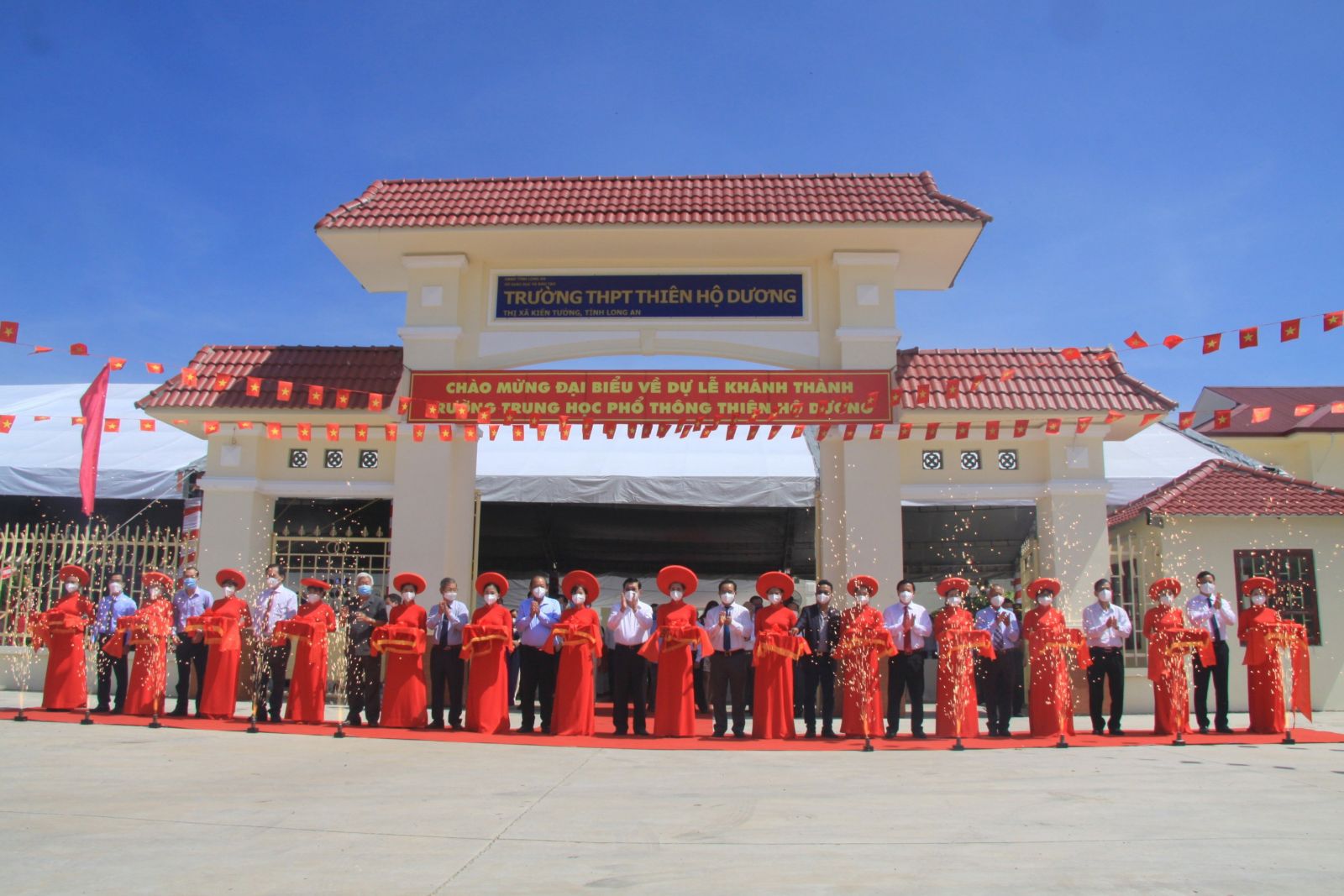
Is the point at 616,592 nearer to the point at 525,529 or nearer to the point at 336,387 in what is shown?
the point at 525,529

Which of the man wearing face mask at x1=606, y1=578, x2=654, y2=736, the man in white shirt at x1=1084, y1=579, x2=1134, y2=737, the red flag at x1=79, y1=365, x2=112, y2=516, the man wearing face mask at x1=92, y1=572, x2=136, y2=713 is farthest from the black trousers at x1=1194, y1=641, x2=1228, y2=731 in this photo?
the red flag at x1=79, y1=365, x2=112, y2=516

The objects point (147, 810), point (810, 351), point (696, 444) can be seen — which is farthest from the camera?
point (696, 444)

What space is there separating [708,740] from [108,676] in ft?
20.4

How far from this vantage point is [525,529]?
17.6 meters

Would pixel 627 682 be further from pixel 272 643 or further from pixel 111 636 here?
pixel 111 636

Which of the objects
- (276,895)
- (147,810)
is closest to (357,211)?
(147,810)

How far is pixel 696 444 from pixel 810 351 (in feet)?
23.6

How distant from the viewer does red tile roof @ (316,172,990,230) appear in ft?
37.3

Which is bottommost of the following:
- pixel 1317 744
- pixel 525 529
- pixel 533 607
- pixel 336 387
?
pixel 1317 744

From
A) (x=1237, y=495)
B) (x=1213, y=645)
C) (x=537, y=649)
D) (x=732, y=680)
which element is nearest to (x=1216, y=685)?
(x=1213, y=645)

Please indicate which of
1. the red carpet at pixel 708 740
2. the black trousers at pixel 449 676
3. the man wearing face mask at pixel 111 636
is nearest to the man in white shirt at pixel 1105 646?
the red carpet at pixel 708 740

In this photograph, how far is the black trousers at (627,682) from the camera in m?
9.86

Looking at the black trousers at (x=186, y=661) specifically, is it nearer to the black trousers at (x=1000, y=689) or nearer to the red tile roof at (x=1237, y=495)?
the black trousers at (x=1000, y=689)

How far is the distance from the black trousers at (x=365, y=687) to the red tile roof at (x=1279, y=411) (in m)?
18.4
